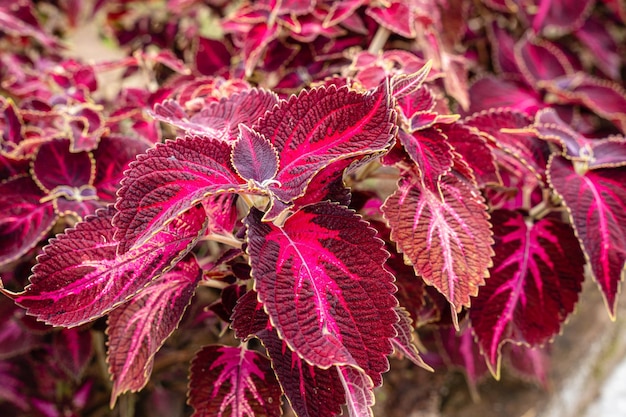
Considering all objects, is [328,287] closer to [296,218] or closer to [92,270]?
[296,218]

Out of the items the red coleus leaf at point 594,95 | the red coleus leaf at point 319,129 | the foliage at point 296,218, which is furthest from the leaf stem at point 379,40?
the red coleus leaf at point 319,129

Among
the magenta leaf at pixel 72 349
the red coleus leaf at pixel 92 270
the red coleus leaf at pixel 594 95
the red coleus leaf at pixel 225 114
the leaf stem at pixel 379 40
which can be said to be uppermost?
the leaf stem at pixel 379 40

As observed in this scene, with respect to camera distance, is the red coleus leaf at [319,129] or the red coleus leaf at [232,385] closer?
the red coleus leaf at [319,129]

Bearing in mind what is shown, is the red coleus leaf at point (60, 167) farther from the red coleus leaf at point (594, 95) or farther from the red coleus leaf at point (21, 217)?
the red coleus leaf at point (594, 95)

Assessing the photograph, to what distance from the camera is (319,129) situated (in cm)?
56

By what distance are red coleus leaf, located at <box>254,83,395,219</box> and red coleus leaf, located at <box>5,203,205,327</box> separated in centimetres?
9

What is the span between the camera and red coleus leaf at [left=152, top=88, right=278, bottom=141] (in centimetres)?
61

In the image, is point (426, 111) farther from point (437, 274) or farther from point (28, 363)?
point (28, 363)

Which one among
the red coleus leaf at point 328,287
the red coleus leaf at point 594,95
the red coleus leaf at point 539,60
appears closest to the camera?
the red coleus leaf at point 328,287

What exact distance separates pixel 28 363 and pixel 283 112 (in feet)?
2.69

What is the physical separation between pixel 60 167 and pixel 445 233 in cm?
49

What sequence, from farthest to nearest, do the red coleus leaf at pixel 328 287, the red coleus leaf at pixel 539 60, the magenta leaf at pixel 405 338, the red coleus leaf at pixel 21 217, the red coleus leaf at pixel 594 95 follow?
1. the red coleus leaf at pixel 539 60
2. the red coleus leaf at pixel 594 95
3. the red coleus leaf at pixel 21 217
4. the magenta leaf at pixel 405 338
5. the red coleus leaf at pixel 328 287

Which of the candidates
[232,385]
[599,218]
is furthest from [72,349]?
[599,218]

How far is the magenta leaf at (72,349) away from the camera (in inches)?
35.2
